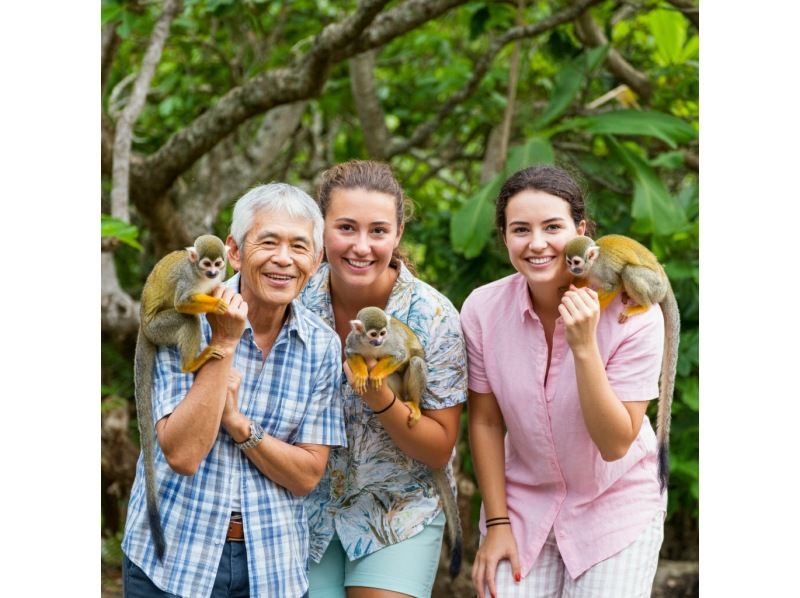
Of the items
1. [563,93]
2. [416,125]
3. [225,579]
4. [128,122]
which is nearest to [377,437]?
[225,579]

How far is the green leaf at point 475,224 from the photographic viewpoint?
11.7ft

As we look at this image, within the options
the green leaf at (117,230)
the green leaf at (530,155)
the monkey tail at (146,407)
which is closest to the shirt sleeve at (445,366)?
the monkey tail at (146,407)

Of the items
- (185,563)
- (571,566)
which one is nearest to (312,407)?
(185,563)

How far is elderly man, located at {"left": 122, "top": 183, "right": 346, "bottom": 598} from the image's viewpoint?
1702 mm

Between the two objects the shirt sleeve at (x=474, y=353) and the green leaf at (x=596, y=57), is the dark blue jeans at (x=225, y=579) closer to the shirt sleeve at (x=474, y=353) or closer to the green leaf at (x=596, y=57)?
the shirt sleeve at (x=474, y=353)

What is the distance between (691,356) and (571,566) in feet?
5.69

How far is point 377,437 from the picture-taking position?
2074 mm

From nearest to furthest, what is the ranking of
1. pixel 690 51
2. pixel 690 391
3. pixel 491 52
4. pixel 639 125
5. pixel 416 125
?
pixel 690 391
pixel 639 125
pixel 491 52
pixel 690 51
pixel 416 125

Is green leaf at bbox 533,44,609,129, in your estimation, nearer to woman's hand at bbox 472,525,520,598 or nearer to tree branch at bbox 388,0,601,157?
tree branch at bbox 388,0,601,157

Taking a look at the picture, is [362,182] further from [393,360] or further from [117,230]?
[117,230]

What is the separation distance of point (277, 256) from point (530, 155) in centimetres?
202

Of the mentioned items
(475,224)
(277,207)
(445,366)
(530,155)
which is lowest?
(445,366)

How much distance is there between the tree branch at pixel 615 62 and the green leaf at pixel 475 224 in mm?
1111

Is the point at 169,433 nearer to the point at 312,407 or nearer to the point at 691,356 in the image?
the point at 312,407
